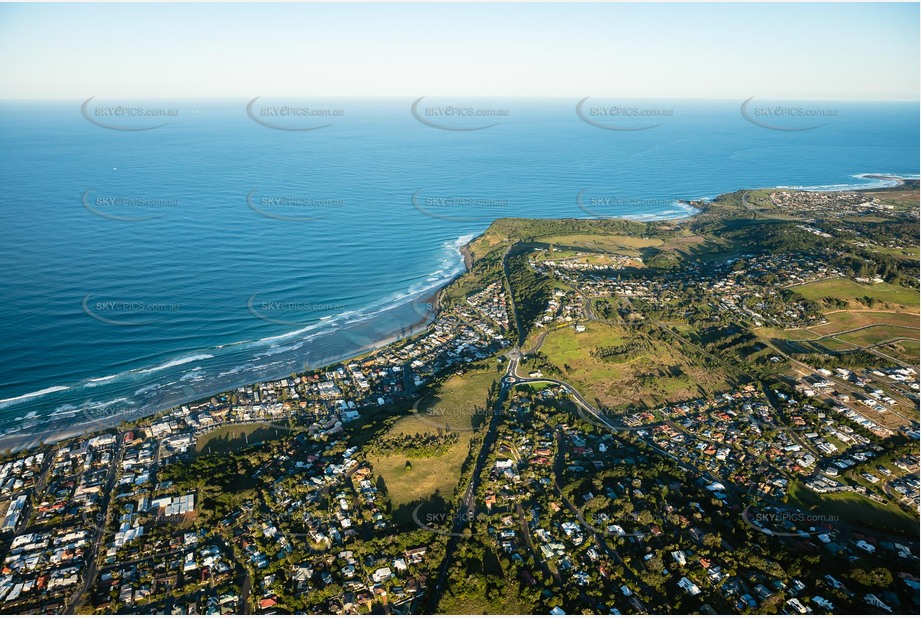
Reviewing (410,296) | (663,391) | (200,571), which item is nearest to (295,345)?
(410,296)

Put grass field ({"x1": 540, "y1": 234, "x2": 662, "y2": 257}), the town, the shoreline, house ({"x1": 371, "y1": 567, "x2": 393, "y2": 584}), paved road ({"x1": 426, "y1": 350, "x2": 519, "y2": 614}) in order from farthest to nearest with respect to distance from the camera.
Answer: grass field ({"x1": 540, "y1": 234, "x2": 662, "y2": 257}), the shoreline, house ({"x1": 371, "y1": 567, "x2": 393, "y2": 584}), paved road ({"x1": 426, "y1": 350, "x2": 519, "y2": 614}), the town

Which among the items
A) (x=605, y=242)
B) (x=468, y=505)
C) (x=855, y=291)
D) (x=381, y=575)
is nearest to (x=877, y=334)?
(x=855, y=291)

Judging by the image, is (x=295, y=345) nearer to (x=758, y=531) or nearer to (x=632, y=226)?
(x=758, y=531)

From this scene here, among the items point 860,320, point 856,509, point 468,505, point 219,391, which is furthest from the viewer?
point 860,320

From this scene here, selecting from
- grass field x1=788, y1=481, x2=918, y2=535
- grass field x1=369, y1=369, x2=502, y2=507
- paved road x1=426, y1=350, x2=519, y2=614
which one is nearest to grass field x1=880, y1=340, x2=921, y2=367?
grass field x1=788, y1=481, x2=918, y2=535

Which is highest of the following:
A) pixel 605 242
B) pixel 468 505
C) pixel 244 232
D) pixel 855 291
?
pixel 855 291

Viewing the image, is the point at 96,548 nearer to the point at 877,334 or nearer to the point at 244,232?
the point at 244,232

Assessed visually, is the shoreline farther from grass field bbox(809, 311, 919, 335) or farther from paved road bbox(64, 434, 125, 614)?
grass field bbox(809, 311, 919, 335)
